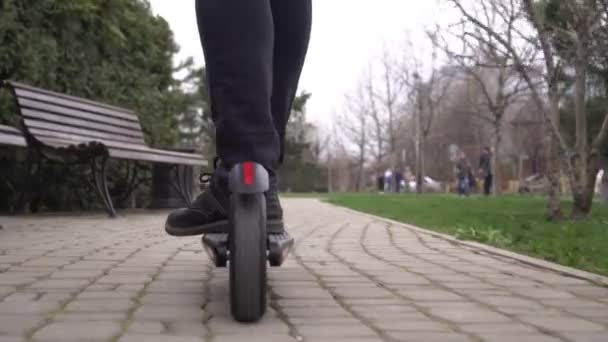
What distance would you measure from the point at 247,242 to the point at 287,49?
964 millimetres

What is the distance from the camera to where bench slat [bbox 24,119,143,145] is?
7.59 meters

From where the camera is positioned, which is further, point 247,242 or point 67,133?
point 67,133

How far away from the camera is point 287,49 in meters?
3.01

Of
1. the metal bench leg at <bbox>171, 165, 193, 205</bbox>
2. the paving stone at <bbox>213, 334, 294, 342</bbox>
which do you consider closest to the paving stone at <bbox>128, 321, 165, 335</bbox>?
the paving stone at <bbox>213, 334, 294, 342</bbox>

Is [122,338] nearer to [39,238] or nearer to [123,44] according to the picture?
[39,238]

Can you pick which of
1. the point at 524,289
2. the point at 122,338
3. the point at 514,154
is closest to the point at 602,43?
the point at 524,289

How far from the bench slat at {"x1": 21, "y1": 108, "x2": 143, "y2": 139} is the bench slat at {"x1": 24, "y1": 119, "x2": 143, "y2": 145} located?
0.12 ft

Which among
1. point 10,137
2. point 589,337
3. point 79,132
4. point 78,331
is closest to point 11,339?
point 78,331

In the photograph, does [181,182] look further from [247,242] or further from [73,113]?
[247,242]

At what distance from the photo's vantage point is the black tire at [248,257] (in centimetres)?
236

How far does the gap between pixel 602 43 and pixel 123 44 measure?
6189 millimetres

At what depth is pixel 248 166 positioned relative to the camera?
244 cm

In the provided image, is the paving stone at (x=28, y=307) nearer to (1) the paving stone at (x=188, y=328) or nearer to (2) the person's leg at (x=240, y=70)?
(1) the paving stone at (x=188, y=328)

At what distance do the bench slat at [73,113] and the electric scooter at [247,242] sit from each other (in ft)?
18.4
